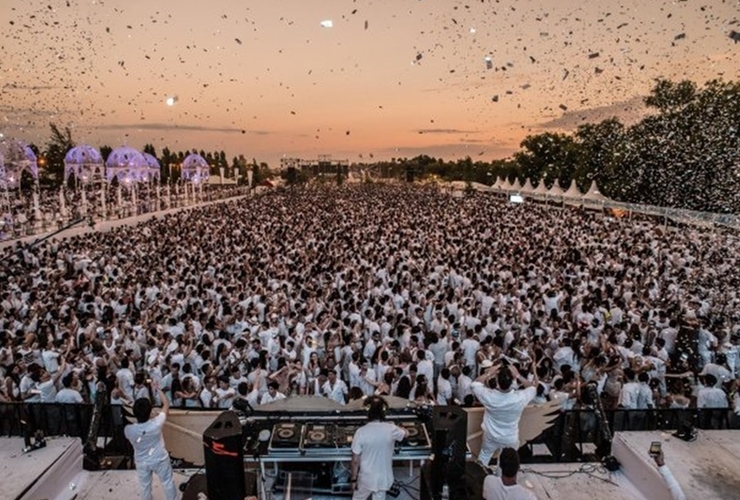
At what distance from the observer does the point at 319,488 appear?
459 cm

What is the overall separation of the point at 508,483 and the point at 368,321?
5137mm

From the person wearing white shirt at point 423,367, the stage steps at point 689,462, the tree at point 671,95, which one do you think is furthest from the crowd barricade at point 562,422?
the tree at point 671,95

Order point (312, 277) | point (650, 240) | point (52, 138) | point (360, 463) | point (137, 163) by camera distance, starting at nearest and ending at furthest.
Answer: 1. point (360, 463)
2. point (312, 277)
3. point (650, 240)
4. point (137, 163)
5. point (52, 138)

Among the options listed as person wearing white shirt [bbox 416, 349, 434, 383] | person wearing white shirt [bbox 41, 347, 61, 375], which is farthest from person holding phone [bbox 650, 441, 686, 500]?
person wearing white shirt [bbox 41, 347, 61, 375]

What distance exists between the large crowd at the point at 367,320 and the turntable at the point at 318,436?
121cm

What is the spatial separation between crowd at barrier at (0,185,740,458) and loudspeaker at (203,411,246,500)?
70 centimetres

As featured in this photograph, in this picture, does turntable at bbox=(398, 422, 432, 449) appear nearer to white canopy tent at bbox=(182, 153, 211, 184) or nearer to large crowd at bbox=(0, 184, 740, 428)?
large crowd at bbox=(0, 184, 740, 428)

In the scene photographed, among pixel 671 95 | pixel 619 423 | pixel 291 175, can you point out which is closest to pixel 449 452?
pixel 619 423

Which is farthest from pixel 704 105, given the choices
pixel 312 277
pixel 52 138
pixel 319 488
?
pixel 52 138

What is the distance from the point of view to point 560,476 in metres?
5.02

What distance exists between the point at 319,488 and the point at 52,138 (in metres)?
72.3

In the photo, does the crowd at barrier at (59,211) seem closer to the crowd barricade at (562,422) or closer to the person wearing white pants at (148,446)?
the crowd barricade at (562,422)

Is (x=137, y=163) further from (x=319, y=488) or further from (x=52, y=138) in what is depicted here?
(x=52, y=138)

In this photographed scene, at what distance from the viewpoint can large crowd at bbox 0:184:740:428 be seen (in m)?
6.18
